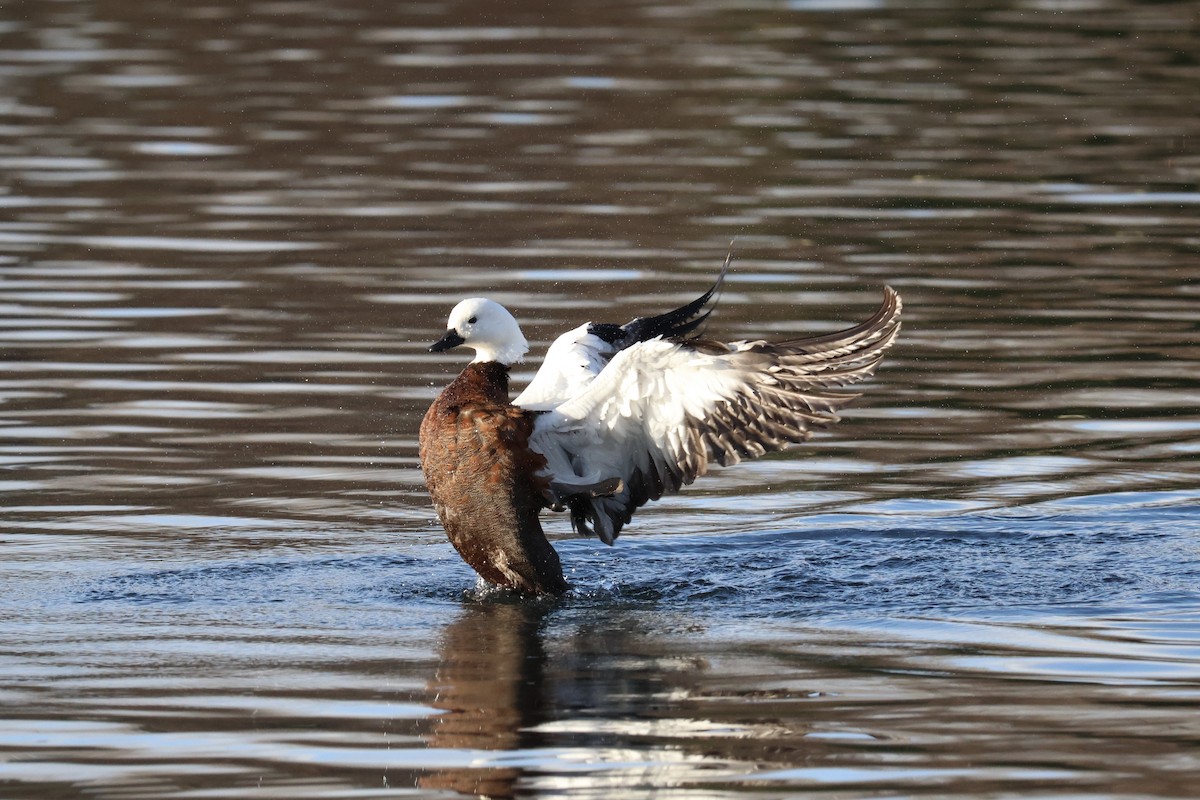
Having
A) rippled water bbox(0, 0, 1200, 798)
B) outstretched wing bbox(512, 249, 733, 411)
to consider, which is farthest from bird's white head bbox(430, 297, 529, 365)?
rippled water bbox(0, 0, 1200, 798)

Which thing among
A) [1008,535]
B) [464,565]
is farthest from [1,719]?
[1008,535]

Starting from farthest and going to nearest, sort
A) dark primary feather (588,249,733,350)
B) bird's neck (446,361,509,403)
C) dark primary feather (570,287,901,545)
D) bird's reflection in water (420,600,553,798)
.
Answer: dark primary feather (588,249,733,350) < bird's neck (446,361,509,403) < dark primary feather (570,287,901,545) < bird's reflection in water (420,600,553,798)

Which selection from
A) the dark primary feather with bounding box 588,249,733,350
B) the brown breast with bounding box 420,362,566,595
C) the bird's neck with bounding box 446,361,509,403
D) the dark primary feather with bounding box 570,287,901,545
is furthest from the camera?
the dark primary feather with bounding box 588,249,733,350

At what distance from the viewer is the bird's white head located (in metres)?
8.73

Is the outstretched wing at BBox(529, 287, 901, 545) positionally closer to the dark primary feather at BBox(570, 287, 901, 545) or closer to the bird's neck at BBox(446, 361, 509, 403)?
the dark primary feather at BBox(570, 287, 901, 545)

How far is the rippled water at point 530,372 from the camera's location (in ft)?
21.2

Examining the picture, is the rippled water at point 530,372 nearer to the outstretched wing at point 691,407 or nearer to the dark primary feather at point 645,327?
the outstretched wing at point 691,407

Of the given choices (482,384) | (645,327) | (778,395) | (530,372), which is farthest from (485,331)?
(530,372)

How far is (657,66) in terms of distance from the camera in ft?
73.4

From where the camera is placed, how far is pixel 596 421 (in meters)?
8.41

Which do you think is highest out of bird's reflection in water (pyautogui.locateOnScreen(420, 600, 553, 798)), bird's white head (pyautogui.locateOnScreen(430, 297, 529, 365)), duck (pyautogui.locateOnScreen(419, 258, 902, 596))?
bird's white head (pyautogui.locateOnScreen(430, 297, 529, 365))

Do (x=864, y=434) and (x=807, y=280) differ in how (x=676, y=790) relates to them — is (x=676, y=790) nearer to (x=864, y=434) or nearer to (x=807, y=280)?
(x=864, y=434)

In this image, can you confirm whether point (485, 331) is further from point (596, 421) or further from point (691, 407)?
point (691, 407)

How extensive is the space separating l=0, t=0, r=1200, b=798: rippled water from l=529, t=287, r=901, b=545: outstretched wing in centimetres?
53
